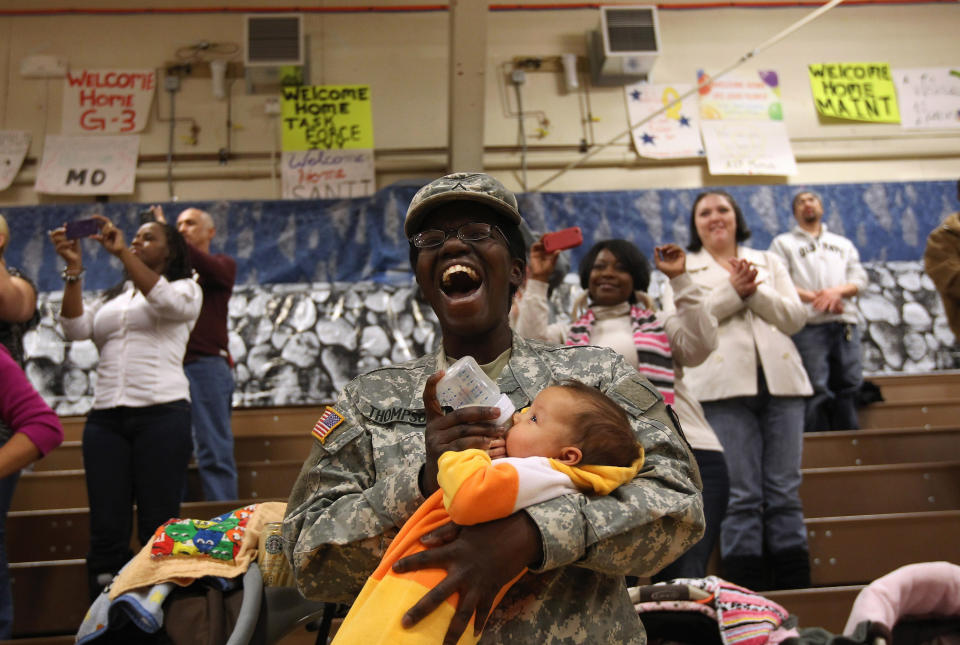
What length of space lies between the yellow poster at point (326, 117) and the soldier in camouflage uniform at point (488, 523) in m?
4.82

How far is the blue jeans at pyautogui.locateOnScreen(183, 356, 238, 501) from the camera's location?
9.85ft

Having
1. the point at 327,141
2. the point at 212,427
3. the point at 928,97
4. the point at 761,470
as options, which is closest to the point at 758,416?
the point at 761,470

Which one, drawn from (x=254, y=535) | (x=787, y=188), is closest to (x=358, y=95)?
(x=787, y=188)

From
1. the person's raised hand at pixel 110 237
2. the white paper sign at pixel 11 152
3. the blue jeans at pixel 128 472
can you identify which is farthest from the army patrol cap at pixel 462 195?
the white paper sign at pixel 11 152

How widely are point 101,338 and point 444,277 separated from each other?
182 cm

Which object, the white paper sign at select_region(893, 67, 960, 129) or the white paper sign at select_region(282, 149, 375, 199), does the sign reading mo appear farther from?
the white paper sign at select_region(893, 67, 960, 129)

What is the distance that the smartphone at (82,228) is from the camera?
264 cm

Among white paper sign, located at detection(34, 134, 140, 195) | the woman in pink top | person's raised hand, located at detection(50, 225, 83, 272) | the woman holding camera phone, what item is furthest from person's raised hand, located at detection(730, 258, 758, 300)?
white paper sign, located at detection(34, 134, 140, 195)

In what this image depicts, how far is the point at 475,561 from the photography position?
0.98 meters

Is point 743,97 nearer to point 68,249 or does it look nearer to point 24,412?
point 68,249

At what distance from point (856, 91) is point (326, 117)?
4.32 m

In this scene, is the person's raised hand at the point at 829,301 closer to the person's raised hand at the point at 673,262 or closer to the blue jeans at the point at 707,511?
the person's raised hand at the point at 673,262

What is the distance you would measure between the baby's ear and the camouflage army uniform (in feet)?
0.19

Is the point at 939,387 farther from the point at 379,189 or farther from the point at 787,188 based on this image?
the point at 379,189
